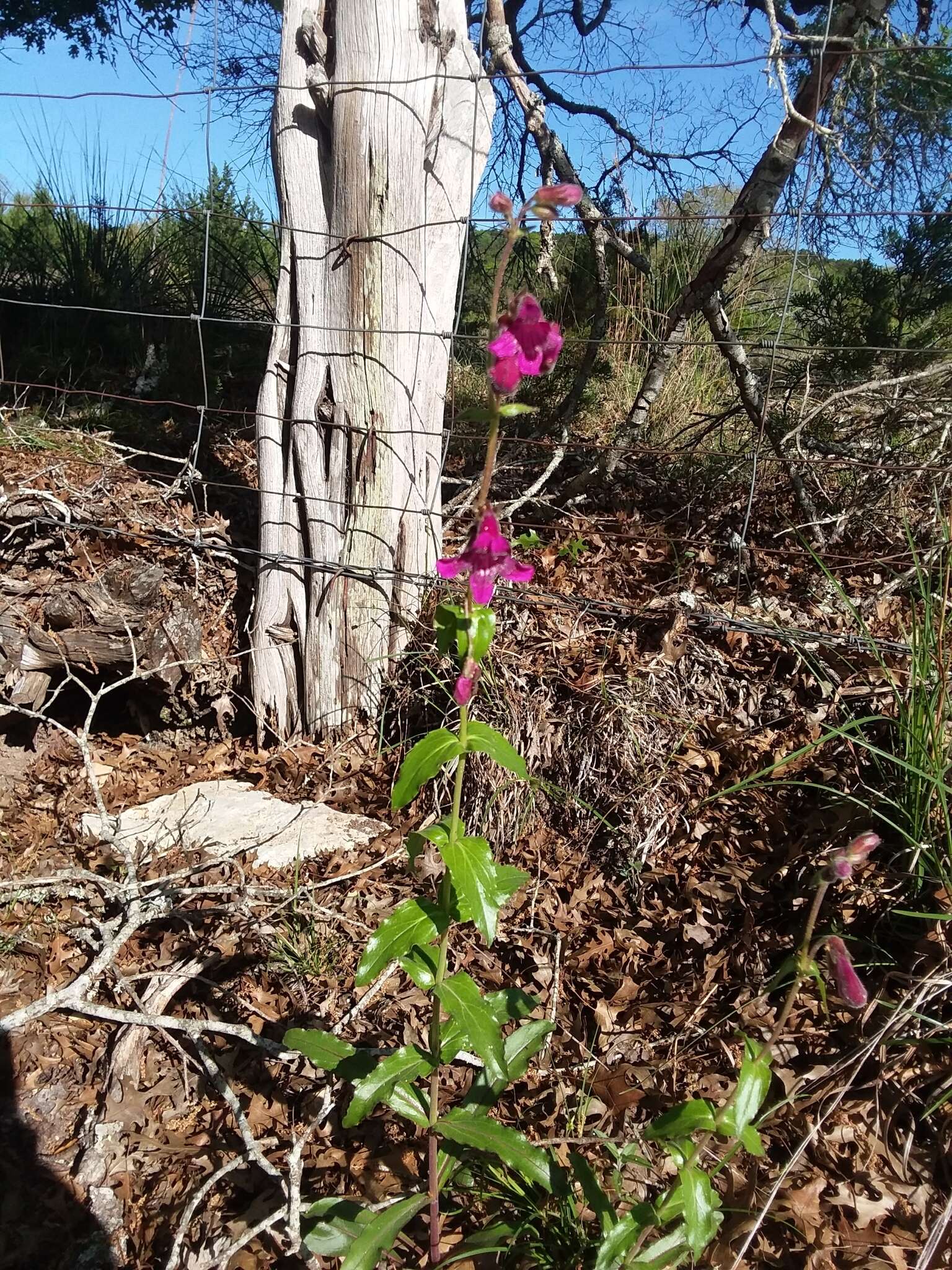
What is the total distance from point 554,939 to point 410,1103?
31.7 inches

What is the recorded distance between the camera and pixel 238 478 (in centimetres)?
346

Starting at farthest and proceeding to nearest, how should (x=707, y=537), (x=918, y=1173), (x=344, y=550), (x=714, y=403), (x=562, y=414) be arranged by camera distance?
(x=714, y=403)
(x=562, y=414)
(x=707, y=537)
(x=344, y=550)
(x=918, y=1173)

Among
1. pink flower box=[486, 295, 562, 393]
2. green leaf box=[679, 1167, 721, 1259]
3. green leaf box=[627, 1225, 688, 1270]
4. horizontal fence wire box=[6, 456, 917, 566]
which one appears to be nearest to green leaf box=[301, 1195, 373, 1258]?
green leaf box=[627, 1225, 688, 1270]

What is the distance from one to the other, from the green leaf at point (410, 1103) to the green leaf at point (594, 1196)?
0.86 feet

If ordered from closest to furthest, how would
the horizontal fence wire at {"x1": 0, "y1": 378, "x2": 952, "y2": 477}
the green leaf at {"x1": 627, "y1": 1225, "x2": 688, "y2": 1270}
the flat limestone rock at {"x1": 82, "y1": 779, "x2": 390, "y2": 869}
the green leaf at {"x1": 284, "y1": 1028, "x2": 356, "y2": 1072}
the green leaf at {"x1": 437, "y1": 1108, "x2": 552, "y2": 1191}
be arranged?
the green leaf at {"x1": 627, "y1": 1225, "x2": 688, "y2": 1270} → the green leaf at {"x1": 437, "y1": 1108, "x2": 552, "y2": 1191} → the green leaf at {"x1": 284, "y1": 1028, "x2": 356, "y2": 1072} → the flat limestone rock at {"x1": 82, "y1": 779, "x2": 390, "y2": 869} → the horizontal fence wire at {"x1": 0, "y1": 378, "x2": 952, "y2": 477}

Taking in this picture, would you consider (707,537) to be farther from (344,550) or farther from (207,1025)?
(207,1025)

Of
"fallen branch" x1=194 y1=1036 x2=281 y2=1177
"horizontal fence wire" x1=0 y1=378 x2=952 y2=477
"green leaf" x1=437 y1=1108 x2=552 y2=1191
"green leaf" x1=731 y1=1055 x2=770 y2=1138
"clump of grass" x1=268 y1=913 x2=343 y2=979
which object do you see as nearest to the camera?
"green leaf" x1=731 y1=1055 x2=770 y2=1138

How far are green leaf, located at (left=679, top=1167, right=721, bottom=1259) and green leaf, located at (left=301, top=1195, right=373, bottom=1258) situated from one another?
1.82ft

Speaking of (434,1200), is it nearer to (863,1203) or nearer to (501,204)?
(863,1203)

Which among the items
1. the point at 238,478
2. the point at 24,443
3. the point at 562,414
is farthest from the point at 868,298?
the point at 24,443

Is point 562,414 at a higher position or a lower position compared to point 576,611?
higher

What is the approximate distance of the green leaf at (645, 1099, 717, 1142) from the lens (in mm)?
1104

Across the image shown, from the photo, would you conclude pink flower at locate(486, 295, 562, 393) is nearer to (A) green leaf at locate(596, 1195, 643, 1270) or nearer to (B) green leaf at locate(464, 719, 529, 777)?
(B) green leaf at locate(464, 719, 529, 777)

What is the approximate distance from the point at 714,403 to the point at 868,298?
0.82 meters
